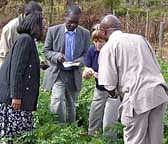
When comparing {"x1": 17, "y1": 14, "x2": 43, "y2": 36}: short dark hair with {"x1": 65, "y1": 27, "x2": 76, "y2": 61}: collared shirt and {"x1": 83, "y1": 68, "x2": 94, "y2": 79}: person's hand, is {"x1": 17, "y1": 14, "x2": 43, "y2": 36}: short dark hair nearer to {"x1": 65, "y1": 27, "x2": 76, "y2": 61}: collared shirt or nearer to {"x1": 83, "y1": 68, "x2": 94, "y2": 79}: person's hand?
{"x1": 83, "y1": 68, "x2": 94, "y2": 79}: person's hand

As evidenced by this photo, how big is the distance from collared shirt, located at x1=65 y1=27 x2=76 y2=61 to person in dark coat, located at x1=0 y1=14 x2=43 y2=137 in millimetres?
1650

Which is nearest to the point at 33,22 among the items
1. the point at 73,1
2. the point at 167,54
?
the point at 167,54

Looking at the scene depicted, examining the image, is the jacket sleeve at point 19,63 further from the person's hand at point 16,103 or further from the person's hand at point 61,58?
the person's hand at point 61,58

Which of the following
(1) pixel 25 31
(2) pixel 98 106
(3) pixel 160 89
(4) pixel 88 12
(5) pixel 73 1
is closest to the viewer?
(3) pixel 160 89

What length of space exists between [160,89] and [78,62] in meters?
2.56

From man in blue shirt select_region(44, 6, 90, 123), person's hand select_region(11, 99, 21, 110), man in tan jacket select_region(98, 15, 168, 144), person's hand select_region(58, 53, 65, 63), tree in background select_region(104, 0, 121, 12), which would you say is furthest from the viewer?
tree in background select_region(104, 0, 121, 12)

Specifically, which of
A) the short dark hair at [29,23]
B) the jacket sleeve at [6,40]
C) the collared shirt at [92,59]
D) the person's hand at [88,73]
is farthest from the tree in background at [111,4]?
the short dark hair at [29,23]

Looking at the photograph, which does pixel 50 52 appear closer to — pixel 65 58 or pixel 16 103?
pixel 65 58

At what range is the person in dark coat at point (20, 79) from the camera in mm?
6078

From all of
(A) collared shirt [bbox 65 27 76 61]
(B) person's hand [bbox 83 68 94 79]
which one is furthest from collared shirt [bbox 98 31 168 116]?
(A) collared shirt [bbox 65 27 76 61]

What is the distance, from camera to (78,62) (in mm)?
7875

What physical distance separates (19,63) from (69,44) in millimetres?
1980

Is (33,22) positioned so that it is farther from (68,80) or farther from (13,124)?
(68,80)

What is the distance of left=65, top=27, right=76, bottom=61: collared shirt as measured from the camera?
792 centimetres
